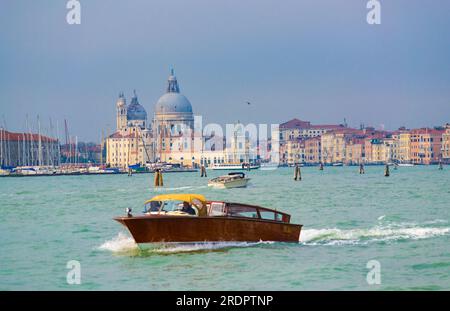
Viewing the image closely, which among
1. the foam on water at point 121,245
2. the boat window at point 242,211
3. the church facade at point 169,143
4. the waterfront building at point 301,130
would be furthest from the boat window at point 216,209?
the waterfront building at point 301,130

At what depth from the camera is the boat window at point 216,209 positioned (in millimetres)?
15641

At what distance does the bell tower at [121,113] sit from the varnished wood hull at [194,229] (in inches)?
5965

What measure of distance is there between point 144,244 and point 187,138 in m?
130

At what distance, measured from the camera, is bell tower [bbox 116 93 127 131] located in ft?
549

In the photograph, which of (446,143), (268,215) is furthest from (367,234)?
(446,143)

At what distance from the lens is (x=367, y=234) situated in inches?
727

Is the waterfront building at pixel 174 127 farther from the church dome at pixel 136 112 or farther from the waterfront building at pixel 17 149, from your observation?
the waterfront building at pixel 17 149

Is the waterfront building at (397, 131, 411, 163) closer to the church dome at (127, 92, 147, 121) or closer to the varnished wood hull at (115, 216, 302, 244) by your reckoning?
the church dome at (127, 92, 147, 121)

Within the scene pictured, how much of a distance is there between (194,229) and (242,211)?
37.6 inches

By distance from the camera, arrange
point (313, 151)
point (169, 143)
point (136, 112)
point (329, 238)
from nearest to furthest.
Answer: point (329, 238) → point (169, 143) → point (313, 151) → point (136, 112)

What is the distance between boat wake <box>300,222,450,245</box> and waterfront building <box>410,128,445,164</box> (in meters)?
114

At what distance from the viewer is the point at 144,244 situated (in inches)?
598

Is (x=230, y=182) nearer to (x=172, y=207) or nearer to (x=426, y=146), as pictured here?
(x=172, y=207)

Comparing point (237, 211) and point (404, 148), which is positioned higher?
point (237, 211)
